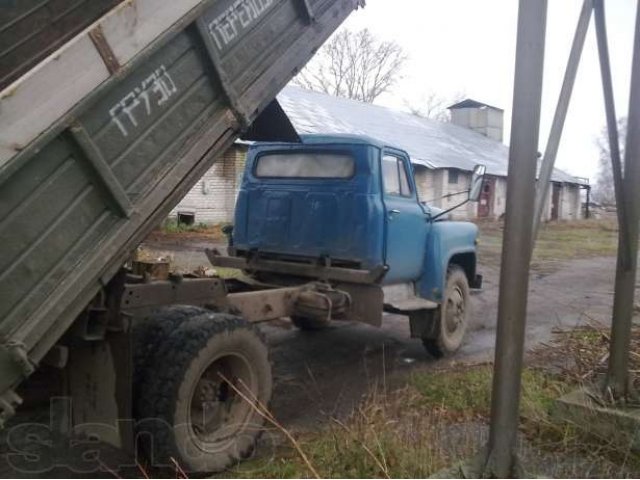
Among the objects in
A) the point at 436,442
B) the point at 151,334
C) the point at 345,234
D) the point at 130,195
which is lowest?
the point at 436,442

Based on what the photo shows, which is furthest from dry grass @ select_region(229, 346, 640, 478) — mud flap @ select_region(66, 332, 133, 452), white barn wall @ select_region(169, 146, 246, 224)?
white barn wall @ select_region(169, 146, 246, 224)

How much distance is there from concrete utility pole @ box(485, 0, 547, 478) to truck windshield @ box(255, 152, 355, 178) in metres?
2.80

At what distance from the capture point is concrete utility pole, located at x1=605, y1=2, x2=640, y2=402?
434 centimetres

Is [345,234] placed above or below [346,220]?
below

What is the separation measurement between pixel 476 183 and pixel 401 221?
79cm

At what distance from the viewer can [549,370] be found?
583 centimetres

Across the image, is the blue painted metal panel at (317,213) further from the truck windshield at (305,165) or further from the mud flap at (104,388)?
the mud flap at (104,388)

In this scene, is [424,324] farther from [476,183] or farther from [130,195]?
[130,195]

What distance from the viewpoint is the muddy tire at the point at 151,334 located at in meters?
3.75

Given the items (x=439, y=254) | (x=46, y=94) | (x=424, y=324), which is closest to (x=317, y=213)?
(x=439, y=254)

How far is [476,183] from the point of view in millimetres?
5785

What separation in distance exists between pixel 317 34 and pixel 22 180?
2553 mm

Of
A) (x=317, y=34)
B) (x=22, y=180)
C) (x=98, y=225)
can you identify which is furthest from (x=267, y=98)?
(x=22, y=180)

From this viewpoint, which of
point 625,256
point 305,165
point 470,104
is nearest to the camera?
point 625,256
